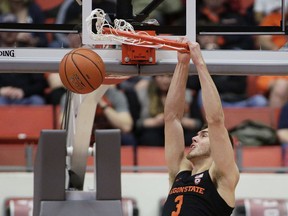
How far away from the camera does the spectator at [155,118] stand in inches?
336

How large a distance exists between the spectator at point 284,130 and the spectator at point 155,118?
0.73m

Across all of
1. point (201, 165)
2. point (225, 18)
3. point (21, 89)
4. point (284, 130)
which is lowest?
point (201, 165)

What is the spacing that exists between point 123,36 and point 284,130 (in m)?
3.67

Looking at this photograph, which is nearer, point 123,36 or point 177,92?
point 123,36

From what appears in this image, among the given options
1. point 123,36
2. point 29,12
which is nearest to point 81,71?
point 123,36

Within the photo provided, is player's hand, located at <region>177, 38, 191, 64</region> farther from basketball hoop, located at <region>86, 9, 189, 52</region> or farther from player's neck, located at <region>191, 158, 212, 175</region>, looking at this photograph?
player's neck, located at <region>191, 158, 212, 175</region>

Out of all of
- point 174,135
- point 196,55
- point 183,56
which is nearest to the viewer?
point 196,55

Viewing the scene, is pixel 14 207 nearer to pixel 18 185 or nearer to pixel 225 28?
pixel 18 185

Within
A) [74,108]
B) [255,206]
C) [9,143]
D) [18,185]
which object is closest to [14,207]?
[18,185]

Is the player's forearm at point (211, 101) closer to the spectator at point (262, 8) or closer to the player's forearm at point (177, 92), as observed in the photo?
the player's forearm at point (177, 92)

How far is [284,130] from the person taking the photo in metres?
8.55

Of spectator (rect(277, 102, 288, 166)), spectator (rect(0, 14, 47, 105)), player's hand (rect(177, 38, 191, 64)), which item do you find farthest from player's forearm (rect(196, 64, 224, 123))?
spectator (rect(0, 14, 47, 105))

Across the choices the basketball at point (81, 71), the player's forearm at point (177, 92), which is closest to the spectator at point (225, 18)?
the player's forearm at point (177, 92)

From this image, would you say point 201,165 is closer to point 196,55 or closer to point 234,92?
point 196,55
